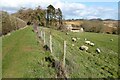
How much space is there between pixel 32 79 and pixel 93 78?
6.44 meters

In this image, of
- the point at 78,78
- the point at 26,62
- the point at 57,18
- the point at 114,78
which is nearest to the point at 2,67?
the point at 26,62

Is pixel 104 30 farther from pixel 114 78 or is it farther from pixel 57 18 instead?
pixel 114 78

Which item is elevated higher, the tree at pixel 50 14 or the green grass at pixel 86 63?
the tree at pixel 50 14

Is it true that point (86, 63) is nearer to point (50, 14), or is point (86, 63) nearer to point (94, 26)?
point (50, 14)

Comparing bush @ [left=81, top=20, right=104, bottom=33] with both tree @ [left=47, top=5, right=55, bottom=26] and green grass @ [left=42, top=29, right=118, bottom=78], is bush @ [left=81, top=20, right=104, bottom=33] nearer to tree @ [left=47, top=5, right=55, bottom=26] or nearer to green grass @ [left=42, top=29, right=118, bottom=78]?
tree @ [left=47, top=5, right=55, bottom=26]

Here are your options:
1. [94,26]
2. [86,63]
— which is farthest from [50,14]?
[86,63]

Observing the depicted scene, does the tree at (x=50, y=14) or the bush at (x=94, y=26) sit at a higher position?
the tree at (x=50, y=14)

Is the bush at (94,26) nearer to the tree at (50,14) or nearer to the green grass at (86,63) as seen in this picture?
the tree at (50,14)

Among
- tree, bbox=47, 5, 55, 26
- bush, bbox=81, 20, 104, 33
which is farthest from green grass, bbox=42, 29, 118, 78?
bush, bbox=81, 20, 104, 33

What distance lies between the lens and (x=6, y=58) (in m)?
17.8

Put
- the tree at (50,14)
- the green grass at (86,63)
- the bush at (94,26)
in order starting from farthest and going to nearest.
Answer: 1. the bush at (94,26)
2. the tree at (50,14)
3. the green grass at (86,63)

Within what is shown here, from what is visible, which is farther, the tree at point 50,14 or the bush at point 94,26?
the bush at point 94,26

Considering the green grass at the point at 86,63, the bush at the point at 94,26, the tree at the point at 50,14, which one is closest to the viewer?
the green grass at the point at 86,63

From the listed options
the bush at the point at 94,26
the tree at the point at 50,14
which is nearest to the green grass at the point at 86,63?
the tree at the point at 50,14
